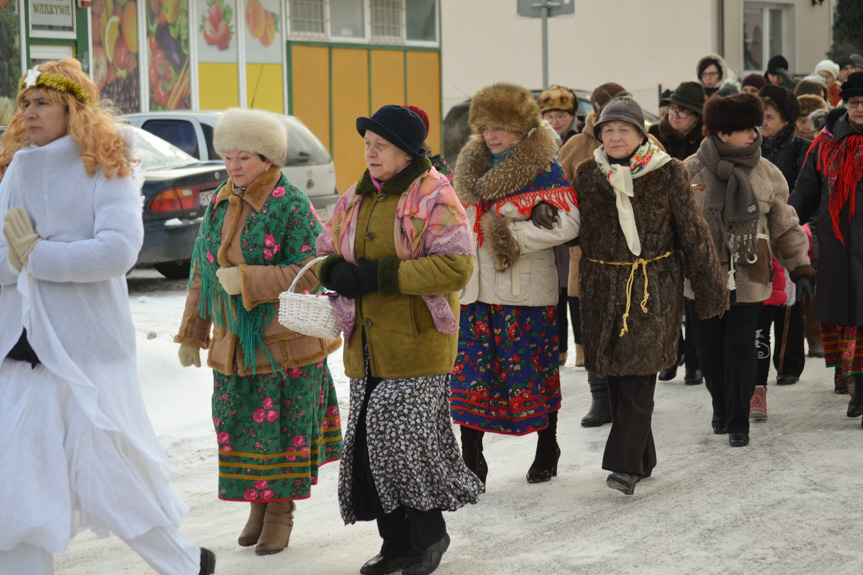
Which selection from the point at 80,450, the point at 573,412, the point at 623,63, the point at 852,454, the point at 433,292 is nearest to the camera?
the point at 80,450

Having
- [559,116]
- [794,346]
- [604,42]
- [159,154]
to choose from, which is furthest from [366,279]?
[604,42]

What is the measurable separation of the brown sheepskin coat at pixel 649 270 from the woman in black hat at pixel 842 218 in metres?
1.66

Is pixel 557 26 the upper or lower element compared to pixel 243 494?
upper

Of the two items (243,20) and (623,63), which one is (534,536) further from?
(623,63)

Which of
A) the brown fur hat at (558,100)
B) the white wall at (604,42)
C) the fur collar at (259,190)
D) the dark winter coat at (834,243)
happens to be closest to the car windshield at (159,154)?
the brown fur hat at (558,100)

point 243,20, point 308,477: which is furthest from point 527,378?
point 243,20

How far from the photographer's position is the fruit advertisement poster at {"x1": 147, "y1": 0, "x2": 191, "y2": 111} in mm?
18906

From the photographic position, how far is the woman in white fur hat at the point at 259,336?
493cm

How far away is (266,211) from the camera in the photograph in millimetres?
4961

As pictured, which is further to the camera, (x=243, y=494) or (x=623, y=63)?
(x=623, y=63)

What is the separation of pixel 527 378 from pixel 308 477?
1.34 metres

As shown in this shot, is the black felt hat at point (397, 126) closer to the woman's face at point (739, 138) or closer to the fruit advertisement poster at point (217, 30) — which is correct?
the woman's face at point (739, 138)

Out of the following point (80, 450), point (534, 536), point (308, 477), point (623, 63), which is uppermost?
point (623, 63)

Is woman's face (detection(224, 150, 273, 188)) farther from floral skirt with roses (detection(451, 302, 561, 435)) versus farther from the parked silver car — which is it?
the parked silver car
